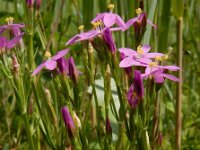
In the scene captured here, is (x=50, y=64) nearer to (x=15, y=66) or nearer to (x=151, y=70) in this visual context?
(x=15, y=66)

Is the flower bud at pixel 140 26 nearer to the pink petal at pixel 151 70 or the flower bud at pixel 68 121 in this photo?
the pink petal at pixel 151 70

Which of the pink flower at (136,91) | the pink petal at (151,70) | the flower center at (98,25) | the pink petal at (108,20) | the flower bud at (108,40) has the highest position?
the pink petal at (108,20)

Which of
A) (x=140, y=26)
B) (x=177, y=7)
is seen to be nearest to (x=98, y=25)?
(x=140, y=26)

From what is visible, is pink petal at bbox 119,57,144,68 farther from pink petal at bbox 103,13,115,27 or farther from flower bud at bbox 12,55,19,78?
flower bud at bbox 12,55,19,78

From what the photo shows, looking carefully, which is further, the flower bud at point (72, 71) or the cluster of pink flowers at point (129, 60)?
the flower bud at point (72, 71)

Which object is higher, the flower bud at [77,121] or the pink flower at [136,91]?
the pink flower at [136,91]

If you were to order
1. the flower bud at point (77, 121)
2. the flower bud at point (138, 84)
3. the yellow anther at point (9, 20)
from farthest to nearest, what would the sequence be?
1. the yellow anther at point (9, 20)
2. the flower bud at point (77, 121)
3. the flower bud at point (138, 84)

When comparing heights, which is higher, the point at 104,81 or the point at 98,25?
the point at 98,25

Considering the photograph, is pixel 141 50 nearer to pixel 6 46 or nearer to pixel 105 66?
pixel 105 66

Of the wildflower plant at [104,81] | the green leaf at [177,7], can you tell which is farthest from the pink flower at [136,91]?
the green leaf at [177,7]

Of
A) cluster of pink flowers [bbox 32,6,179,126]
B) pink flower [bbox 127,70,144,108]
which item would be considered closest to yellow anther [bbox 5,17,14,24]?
cluster of pink flowers [bbox 32,6,179,126]

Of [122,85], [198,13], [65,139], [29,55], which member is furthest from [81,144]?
[198,13]
